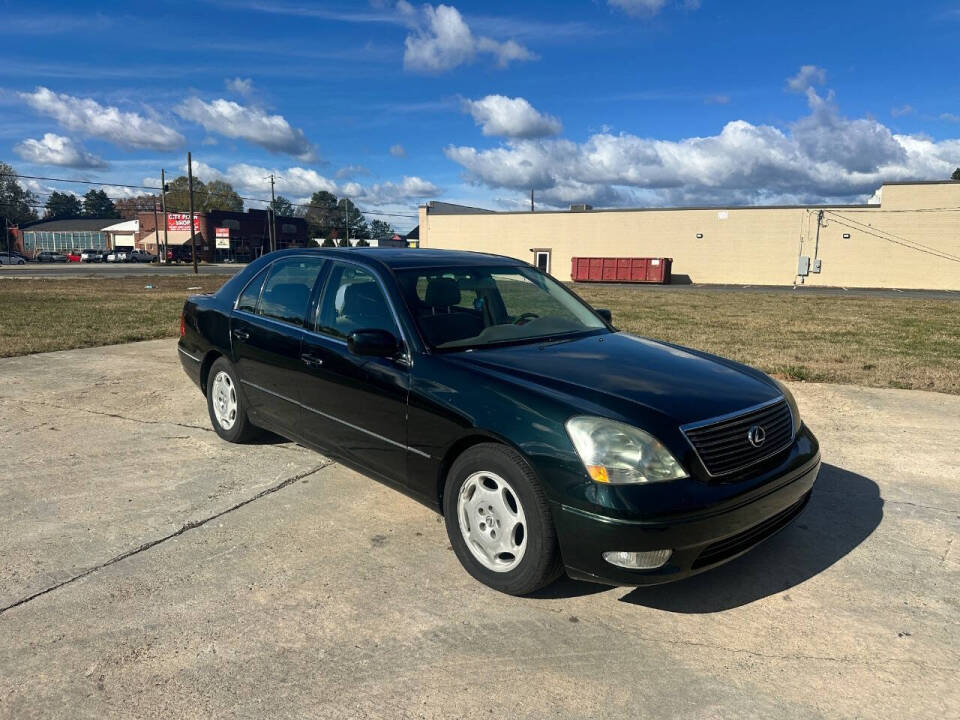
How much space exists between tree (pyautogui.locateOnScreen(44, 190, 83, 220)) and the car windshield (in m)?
183

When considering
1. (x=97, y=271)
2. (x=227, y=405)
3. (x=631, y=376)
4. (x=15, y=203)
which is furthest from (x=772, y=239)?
(x=15, y=203)

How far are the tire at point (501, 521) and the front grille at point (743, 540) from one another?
2.02 ft

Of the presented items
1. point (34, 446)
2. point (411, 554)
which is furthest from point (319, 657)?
point (34, 446)

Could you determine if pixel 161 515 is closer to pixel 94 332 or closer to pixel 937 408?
pixel 937 408

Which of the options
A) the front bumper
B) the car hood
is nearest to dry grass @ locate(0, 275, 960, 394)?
the car hood

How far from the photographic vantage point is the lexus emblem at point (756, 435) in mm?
2910

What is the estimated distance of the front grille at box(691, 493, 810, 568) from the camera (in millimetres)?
2736

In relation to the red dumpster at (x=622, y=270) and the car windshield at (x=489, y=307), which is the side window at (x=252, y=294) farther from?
the red dumpster at (x=622, y=270)

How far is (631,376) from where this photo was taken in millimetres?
3170

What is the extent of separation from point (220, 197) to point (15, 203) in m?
50.7

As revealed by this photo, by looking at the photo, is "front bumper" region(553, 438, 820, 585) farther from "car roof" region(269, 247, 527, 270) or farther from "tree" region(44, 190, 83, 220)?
"tree" region(44, 190, 83, 220)

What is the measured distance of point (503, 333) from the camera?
379 cm

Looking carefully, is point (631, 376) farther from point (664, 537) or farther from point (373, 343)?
point (373, 343)

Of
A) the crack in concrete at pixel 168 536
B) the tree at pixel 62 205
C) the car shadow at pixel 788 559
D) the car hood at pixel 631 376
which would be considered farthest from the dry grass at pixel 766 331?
the tree at pixel 62 205
